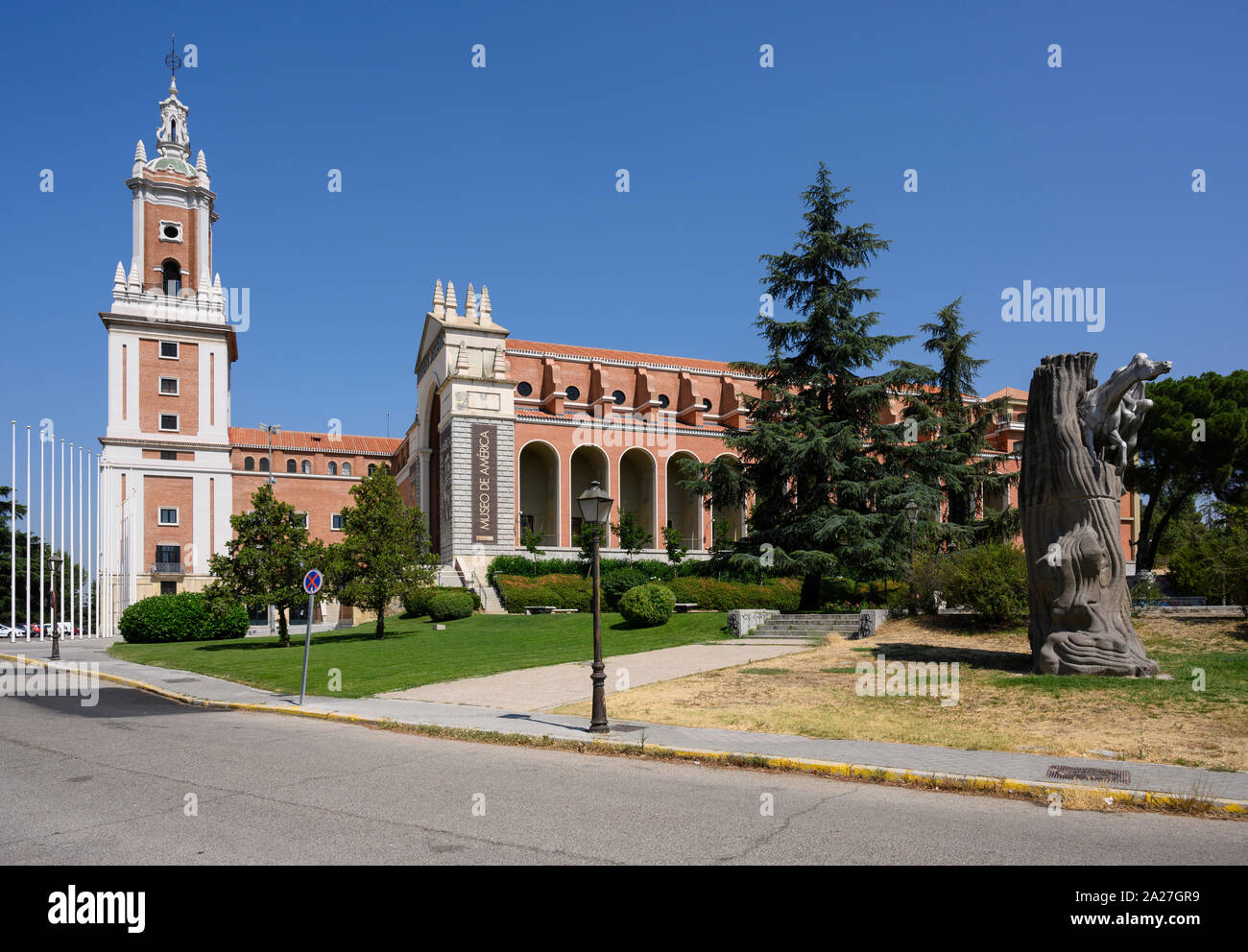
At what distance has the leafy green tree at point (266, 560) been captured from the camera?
3067cm

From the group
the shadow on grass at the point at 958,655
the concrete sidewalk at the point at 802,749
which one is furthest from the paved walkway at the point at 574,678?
the shadow on grass at the point at 958,655

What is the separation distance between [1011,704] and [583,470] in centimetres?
5227

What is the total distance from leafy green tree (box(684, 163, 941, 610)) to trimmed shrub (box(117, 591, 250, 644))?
20.4m

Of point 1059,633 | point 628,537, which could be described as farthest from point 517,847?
point 628,537

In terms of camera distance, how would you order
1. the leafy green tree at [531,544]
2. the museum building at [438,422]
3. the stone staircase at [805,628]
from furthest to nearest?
1. the museum building at [438,422]
2. the leafy green tree at [531,544]
3. the stone staircase at [805,628]

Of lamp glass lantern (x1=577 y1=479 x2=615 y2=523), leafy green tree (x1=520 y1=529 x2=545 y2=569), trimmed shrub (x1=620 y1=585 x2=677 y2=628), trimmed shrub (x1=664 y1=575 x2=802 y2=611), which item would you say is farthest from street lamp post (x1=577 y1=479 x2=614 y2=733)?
leafy green tree (x1=520 y1=529 x2=545 y2=569)

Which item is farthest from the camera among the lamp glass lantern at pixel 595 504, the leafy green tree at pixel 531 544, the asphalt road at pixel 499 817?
the leafy green tree at pixel 531 544

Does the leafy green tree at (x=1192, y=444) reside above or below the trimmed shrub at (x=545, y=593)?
above

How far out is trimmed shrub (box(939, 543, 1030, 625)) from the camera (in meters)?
20.7

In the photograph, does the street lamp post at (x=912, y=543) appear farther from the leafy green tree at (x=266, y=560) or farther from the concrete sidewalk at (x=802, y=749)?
the leafy green tree at (x=266, y=560)

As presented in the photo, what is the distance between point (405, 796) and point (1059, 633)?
11710 millimetres

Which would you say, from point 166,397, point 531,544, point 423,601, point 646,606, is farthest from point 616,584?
point 166,397

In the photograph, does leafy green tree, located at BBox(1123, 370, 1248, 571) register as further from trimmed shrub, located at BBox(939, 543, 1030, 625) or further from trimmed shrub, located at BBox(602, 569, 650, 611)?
trimmed shrub, located at BBox(939, 543, 1030, 625)

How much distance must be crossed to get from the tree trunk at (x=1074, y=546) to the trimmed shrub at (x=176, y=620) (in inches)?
1196
